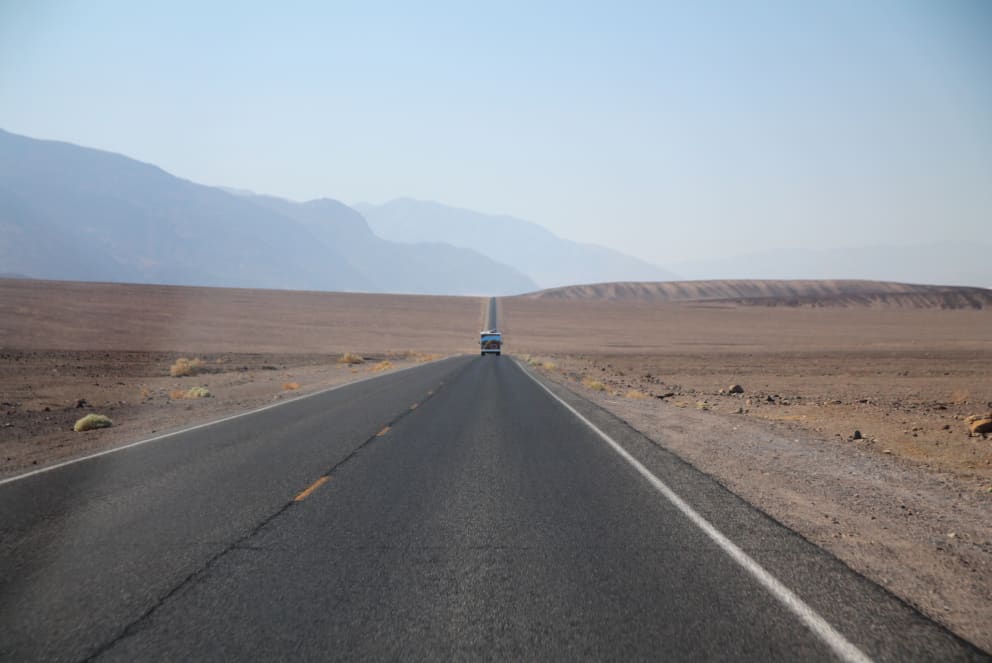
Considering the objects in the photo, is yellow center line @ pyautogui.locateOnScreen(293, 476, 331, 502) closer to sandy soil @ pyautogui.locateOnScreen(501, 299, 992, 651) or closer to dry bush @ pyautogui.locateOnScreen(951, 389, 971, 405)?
sandy soil @ pyautogui.locateOnScreen(501, 299, 992, 651)

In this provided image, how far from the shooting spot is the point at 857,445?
14.2m

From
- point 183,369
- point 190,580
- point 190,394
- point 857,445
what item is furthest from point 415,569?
point 183,369

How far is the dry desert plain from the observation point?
26.2 feet

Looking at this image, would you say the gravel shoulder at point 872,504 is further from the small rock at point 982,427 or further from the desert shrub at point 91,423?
the desert shrub at point 91,423

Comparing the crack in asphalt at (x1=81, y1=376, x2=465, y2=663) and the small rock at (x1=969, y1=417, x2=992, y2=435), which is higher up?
the small rock at (x1=969, y1=417, x2=992, y2=435)

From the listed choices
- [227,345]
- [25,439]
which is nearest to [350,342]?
[227,345]

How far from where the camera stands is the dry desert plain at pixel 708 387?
8.00 m

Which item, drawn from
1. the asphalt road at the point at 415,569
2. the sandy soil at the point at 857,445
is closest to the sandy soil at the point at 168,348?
the asphalt road at the point at 415,569

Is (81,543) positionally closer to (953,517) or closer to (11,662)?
(11,662)

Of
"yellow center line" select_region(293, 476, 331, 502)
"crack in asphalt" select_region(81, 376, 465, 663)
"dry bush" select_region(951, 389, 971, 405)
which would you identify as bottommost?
"yellow center line" select_region(293, 476, 331, 502)

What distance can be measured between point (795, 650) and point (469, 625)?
1957 mm

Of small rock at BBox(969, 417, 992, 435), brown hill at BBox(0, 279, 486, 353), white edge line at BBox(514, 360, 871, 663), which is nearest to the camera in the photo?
white edge line at BBox(514, 360, 871, 663)

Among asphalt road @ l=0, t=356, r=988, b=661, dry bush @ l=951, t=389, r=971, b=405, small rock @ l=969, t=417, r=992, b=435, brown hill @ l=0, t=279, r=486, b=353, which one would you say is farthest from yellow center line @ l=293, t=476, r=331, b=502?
brown hill @ l=0, t=279, r=486, b=353

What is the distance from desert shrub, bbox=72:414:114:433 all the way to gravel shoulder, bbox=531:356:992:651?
11.5 m
